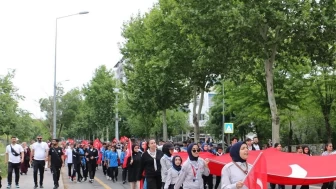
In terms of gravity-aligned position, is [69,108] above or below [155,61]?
above

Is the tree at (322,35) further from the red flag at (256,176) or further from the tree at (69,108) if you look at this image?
the tree at (69,108)

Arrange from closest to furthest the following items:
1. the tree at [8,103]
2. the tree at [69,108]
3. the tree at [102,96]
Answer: the tree at [8,103] < the tree at [102,96] < the tree at [69,108]

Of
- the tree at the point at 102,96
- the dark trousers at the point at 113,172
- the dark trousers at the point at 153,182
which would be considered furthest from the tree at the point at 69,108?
the dark trousers at the point at 153,182

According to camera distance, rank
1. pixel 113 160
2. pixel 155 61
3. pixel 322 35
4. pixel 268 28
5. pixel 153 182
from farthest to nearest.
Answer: pixel 155 61
pixel 268 28
pixel 322 35
pixel 113 160
pixel 153 182

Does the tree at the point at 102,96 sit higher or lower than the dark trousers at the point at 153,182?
higher

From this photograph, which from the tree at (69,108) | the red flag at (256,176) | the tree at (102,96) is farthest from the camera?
the tree at (69,108)

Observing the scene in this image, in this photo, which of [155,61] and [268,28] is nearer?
[268,28]

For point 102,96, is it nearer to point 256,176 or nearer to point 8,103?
point 8,103

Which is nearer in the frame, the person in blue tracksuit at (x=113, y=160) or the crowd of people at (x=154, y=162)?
the crowd of people at (x=154, y=162)

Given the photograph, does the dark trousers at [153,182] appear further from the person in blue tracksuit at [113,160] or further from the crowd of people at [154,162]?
the person in blue tracksuit at [113,160]

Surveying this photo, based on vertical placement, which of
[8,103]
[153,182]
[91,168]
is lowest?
[91,168]

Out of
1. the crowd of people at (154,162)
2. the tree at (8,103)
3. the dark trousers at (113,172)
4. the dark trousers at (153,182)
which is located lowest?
the dark trousers at (113,172)

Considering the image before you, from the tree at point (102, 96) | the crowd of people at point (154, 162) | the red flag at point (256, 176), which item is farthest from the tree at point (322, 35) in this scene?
the tree at point (102, 96)

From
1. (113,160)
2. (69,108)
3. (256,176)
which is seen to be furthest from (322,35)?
(69,108)
